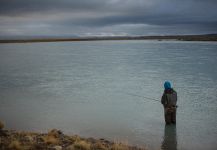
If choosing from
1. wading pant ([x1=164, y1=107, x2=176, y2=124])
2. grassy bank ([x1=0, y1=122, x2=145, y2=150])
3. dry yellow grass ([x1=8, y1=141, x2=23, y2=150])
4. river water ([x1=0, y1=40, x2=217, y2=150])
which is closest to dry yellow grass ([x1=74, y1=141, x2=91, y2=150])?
grassy bank ([x1=0, y1=122, x2=145, y2=150])

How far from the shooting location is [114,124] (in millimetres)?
11461

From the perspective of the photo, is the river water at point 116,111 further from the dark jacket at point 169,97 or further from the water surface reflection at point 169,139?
the dark jacket at point 169,97

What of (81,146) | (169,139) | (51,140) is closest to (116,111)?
(169,139)

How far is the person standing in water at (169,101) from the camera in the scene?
10625mm

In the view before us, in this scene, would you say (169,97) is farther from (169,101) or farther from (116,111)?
(116,111)

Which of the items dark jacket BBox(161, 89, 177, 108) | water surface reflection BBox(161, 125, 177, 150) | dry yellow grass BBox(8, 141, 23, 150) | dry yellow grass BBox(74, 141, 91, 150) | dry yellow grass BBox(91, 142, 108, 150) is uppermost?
dark jacket BBox(161, 89, 177, 108)

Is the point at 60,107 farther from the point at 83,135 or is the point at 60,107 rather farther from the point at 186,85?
the point at 186,85

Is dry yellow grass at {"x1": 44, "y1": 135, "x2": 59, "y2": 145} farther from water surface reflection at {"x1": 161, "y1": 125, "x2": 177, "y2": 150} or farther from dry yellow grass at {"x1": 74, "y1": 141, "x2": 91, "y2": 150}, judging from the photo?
water surface reflection at {"x1": 161, "y1": 125, "x2": 177, "y2": 150}

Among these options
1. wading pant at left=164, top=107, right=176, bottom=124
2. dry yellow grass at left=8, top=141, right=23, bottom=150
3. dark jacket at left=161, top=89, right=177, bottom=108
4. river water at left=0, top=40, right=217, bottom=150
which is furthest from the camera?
wading pant at left=164, top=107, right=176, bottom=124

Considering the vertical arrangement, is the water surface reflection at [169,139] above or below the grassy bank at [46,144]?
below

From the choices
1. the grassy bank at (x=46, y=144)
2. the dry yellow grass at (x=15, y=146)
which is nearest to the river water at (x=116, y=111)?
the grassy bank at (x=46, y=144)

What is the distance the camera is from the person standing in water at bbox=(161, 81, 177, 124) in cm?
1062

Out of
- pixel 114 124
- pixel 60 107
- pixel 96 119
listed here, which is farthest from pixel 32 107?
pixel 114 124

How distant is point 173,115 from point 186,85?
9.10 metres
